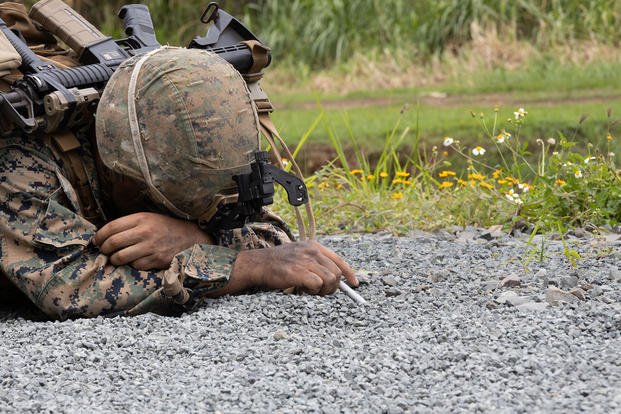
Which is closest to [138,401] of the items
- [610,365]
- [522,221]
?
[610,365]

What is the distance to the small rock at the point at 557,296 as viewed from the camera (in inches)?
132

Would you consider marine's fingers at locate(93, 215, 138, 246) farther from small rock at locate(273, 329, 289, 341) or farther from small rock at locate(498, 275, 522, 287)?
small rock at locate(498, 275, 522, 287)

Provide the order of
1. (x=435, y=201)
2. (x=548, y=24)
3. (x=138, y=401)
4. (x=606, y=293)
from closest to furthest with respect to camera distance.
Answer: (x=138, y=401) → (x=606, y=293) → (x=435, y=201) → (x=548, y=24)

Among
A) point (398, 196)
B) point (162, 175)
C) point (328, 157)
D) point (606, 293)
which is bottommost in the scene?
point (328, 157)

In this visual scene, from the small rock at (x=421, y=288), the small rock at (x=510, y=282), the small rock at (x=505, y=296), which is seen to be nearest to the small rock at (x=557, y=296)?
the small rock at (x=505, y=296)

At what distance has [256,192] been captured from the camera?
3.17 meters

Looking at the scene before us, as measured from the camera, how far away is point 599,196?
4.61 metres

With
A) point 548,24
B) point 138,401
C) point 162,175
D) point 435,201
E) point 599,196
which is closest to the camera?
point 138,401

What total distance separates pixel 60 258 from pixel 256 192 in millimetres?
630

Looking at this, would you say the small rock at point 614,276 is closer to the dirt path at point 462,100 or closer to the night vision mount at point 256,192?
the night vision mount at point 256,192

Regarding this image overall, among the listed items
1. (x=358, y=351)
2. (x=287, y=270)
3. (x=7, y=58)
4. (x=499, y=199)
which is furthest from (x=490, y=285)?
(x=7, y=58)

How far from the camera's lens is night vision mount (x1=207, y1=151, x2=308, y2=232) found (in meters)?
3.16

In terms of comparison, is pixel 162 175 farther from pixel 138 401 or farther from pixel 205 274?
pixel 138 401

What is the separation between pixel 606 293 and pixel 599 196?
126cm
